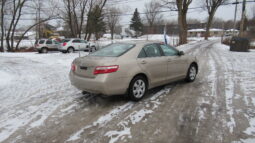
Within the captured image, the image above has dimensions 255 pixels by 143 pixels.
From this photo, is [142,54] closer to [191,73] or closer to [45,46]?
[191,73]

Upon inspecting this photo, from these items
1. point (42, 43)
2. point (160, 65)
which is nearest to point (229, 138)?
point (160, 65)

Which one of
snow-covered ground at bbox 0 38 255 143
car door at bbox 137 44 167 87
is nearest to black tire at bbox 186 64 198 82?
snow-covered ground at bbox 0 38 255 143

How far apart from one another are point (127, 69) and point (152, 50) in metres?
1.16

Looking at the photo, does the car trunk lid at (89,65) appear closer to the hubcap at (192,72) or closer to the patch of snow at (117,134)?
the patch of snow at (117,134)

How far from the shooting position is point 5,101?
14.9 ft

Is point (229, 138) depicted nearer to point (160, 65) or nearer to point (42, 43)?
point (160, 65)

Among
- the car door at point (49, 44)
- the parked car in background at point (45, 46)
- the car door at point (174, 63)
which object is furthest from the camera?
the car door at point (49, 44)

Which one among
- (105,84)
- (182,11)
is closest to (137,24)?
(182,11)

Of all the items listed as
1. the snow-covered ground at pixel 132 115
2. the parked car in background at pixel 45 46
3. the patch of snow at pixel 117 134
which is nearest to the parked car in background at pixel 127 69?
the snow-covered ground at pixel 132 115

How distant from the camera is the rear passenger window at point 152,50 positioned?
15.2 ft

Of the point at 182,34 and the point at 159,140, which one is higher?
the point at 182,34

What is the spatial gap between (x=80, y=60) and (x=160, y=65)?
204 centimetres

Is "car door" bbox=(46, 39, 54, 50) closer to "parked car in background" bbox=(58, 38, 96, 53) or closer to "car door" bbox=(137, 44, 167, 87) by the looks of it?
"parked car in background" bbox=(58, 38, 96, 53)

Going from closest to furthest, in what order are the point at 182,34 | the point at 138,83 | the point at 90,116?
the point at 90,116
the point at 138,83
the point at 182,34
